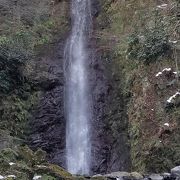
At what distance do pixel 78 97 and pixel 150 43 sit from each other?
368 centimetres

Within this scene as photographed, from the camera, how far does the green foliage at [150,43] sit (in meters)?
13.9

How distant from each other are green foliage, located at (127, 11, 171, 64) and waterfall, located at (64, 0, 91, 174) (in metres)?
2.70

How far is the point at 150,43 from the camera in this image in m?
14.1

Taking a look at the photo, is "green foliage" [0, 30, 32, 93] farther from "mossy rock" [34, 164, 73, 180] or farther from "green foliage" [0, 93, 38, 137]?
"mossy rock" [34, 164, 73, 180]

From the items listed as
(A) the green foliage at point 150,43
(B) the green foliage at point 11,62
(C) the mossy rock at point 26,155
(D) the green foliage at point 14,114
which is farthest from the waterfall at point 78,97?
(C) the mossy rock at point 26,155

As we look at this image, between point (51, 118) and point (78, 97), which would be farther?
point (78, 97)

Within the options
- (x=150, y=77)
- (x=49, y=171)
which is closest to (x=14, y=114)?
(x=150, y=77)

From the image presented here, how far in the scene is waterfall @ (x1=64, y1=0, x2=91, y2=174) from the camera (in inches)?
560

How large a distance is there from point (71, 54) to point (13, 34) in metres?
2.56

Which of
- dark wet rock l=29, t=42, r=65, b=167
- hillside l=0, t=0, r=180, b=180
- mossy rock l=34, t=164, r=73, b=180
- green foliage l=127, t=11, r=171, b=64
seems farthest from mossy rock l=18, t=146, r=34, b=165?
green foliage l=127, t=11, r=171, b=64

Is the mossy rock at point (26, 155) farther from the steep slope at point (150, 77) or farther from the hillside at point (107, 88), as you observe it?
the steep slope at point (150, 77)

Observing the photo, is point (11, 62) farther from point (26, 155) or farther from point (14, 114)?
point (26, 155)

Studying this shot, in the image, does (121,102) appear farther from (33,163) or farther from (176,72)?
(33,163)

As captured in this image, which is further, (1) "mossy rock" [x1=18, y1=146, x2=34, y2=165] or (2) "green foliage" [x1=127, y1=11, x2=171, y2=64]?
(2) "green foliage" [x1=127, y1=11, x2=171, y2=64]
